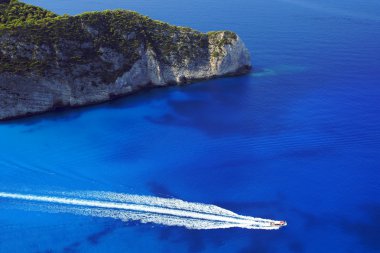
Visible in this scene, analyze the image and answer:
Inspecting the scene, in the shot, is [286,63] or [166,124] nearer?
[166,124]

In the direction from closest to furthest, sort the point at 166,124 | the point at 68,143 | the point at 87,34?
the point at 68,143 → the point at 166,124 → the point at 87,34

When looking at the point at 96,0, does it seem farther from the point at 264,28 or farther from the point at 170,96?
the point at 170,96

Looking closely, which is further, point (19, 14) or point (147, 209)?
point (19, 14)

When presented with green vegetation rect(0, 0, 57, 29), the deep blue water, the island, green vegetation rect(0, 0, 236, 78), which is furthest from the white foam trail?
green vegetation rect(0, 0, 57, 29)

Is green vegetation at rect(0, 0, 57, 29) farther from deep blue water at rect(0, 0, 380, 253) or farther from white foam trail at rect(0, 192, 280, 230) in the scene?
white foam trail at rect(0, 192, 280, 230)

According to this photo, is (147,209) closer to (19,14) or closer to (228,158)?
(228,158)

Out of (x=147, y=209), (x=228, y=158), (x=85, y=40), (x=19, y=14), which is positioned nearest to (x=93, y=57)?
(x=85, y=40)

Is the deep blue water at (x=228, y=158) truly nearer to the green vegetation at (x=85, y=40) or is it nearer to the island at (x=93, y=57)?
the island at (x=93, y=57)

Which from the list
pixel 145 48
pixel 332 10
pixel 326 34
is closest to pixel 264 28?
pixel 326 34

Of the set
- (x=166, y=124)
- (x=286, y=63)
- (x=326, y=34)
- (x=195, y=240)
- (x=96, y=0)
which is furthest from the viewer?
(x=96, y=0)
